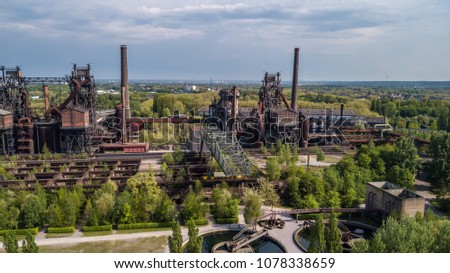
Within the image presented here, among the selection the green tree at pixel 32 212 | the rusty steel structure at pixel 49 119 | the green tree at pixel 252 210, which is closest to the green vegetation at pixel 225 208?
the green tree at pixel 252 210

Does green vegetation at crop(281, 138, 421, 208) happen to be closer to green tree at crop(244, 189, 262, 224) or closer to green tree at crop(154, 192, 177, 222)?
green tree at crop(244, 189, 262, 224)

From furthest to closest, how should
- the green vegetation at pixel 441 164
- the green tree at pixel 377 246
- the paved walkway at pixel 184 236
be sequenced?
the green vegetation at pixel 441 164 < the paved walkway at pixel 184 236 < the green tree at pixel 377 246

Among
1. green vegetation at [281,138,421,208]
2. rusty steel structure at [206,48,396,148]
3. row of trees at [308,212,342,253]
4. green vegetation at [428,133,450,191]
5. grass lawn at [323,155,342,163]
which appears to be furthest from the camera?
rusty steel structure at [206,48,396,148]

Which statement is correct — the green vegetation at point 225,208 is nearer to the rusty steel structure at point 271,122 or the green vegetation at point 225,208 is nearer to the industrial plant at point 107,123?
the industrial plant at point 107,123

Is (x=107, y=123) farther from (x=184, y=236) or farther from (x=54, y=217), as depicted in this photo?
(x=184, y=236)

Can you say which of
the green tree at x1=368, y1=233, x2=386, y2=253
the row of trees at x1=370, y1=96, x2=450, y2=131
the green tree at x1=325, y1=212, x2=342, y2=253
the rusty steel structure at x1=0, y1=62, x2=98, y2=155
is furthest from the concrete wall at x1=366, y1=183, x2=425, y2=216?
the row of trees at x1=370, y1=96, x2=450, y2=131

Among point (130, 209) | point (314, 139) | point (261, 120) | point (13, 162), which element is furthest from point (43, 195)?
point (314, 139)

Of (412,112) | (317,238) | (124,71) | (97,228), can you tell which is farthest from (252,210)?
(412,112)
